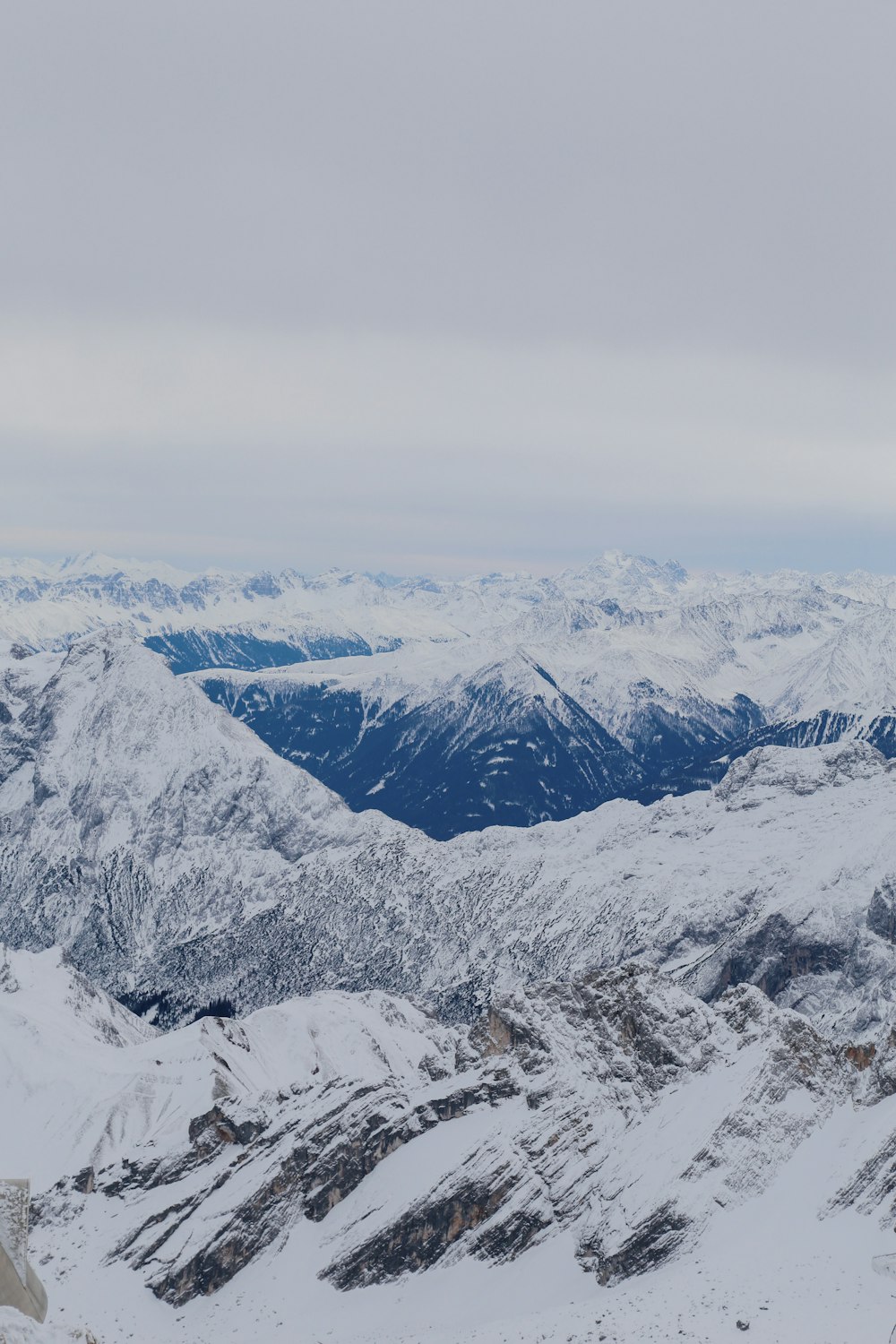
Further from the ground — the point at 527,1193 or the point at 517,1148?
the point at 517,1148

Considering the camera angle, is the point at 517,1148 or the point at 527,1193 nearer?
the point at 527,1193

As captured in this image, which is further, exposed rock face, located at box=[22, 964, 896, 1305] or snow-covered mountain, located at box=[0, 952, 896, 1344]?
exposed rock face, located at box=[22, 964, 896, 1305]

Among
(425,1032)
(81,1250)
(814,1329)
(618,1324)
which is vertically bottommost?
(425,1032)

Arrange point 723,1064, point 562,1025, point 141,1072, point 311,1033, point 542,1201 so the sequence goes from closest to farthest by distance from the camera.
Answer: point 542,1201 → point 723,1064 → point 562,1025 → point 141,1072 → point 311,1033

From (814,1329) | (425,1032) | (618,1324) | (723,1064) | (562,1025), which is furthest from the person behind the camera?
(425,1032)

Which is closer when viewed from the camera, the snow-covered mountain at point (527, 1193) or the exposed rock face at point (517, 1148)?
the snow-covered mountain at point (527, 1193)

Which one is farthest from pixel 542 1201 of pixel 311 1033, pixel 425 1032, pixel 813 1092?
pixel 425 1032

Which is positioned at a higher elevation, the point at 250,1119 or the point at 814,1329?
the point at 814,1329

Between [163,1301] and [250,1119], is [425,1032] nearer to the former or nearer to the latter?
[250,1119]
